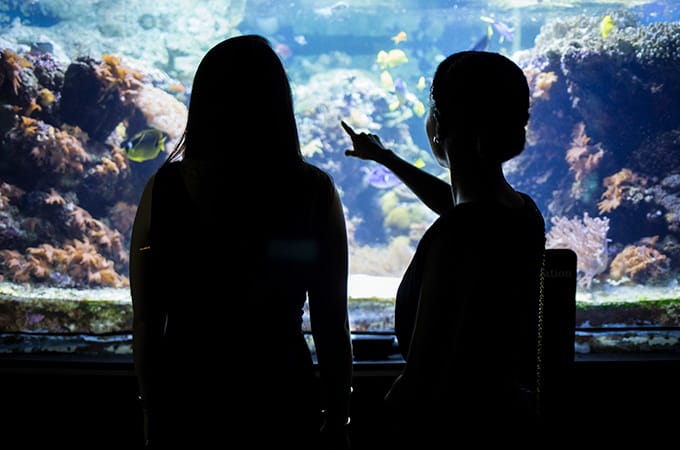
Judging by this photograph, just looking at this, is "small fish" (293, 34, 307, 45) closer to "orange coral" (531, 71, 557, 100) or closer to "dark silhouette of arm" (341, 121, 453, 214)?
"orange coral" (531, 71, 557, 100)

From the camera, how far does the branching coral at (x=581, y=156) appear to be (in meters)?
6.93

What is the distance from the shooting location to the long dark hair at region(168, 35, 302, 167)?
4.09ft

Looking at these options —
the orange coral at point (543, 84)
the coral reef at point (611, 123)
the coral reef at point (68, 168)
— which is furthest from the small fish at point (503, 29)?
the coral reef at point (68, 168)

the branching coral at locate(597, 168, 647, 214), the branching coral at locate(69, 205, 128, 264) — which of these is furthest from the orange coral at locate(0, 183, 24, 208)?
the branching coral at locate(597, 168, 647, 214)

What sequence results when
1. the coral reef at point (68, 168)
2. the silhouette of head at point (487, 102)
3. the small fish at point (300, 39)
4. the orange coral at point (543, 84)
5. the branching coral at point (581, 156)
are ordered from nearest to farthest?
the silhouette of head at point (487, 102) < the coral reef at point (68, 168) < the branching coral at point (581, 156) < the orange coral at point (543, 84) < the small fish at point (300, 39)

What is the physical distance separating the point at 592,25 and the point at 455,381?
7.78 m

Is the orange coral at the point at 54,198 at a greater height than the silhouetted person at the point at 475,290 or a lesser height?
greater

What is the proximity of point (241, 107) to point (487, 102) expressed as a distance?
608mm

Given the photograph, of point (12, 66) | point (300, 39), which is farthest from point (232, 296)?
point (300, 39)

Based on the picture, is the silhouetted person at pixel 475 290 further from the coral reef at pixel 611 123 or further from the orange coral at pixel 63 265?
the coral reef at pixel 611 123

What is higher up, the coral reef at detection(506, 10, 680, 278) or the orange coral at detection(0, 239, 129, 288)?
the coral reef at detection(506, 10, 680, 278)

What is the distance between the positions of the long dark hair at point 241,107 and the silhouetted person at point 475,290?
17.0 inches

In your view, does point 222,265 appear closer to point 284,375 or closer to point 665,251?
point 284,375

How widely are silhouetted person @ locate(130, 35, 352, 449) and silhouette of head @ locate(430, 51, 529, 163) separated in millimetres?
386
